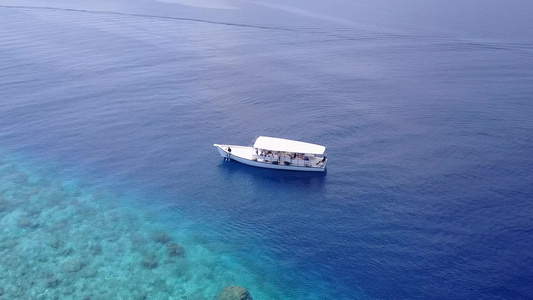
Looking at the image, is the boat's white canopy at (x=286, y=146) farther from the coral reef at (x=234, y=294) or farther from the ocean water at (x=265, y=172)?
the coral reef at (x=234, y=294)

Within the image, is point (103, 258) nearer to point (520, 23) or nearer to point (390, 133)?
point (390, 133)

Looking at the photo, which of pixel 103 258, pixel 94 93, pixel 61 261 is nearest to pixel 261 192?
pixel 103 258

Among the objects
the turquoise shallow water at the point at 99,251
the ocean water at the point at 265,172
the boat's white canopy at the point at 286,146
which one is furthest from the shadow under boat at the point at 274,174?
the turquoise shallow water at the point at 99,251

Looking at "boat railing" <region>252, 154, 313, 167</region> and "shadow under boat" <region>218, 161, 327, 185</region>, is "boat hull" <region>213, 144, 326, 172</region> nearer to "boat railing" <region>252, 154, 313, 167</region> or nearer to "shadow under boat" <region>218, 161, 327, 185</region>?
"boat railing" <region>252, 154, 313, 167</region>

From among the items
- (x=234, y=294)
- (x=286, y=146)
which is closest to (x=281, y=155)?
(x=286, y=146)

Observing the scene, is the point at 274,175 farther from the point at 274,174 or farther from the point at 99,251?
the point at 99,251

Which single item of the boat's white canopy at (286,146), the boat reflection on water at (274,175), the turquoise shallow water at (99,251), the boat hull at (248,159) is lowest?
the turquoise shallow water at (99,251)
